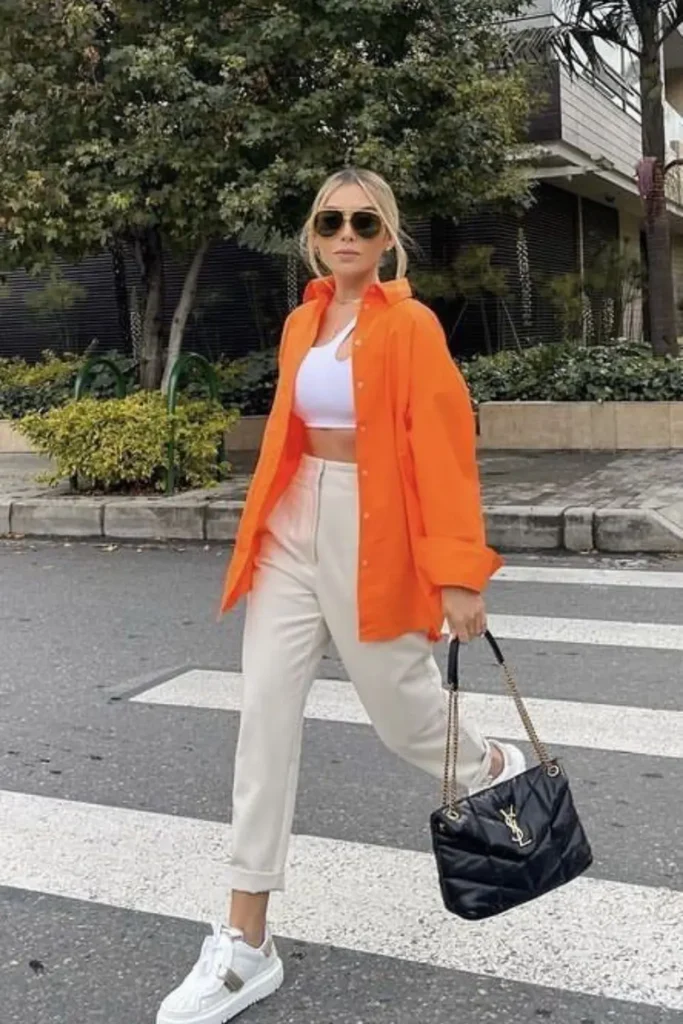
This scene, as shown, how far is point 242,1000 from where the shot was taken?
276 centimetres

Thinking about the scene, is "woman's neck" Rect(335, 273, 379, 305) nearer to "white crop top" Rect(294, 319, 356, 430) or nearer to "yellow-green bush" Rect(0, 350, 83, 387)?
"white crop top" Rect(294, 319, 356, 430)

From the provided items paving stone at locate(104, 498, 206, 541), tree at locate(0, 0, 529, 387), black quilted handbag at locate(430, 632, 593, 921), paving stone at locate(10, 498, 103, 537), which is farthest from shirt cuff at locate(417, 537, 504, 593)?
paving stone at locate(10, 498, 103, 537)

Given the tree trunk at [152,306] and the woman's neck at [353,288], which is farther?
the tree trunk at [152,306]

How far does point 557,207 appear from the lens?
716 inches

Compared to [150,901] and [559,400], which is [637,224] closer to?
[559,400]

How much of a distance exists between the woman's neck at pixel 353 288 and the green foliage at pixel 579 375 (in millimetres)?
9475

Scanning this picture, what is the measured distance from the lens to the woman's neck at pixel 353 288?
2.93 metres

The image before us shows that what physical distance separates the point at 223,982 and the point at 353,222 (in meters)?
1.78

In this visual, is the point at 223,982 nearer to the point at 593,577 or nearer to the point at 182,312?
the point at 593,577

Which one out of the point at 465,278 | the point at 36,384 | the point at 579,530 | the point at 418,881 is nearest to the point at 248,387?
the point at 465,278

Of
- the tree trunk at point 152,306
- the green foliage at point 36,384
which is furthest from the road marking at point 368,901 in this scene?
the green foliage at point 36,384

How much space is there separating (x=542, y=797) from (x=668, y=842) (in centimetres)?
114

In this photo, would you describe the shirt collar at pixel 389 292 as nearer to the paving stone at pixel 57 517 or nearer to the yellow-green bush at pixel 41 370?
the paving stone at pixel 57 517

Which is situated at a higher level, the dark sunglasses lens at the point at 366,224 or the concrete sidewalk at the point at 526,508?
the dark sunglasses lens at the point at 366,224
